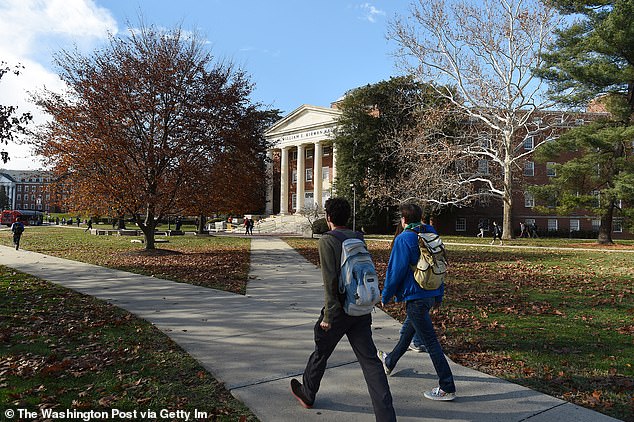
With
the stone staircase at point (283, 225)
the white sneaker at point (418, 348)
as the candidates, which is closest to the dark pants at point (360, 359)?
the white sneaker at point (418, 348)

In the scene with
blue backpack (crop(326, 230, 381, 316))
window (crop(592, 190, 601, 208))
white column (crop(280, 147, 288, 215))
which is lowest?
blue backpack (crop(326, 230, 381, 316))

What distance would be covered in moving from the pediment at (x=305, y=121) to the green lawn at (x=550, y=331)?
45.9 m

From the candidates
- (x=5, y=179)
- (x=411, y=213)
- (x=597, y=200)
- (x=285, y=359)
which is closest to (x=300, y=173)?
(x=597, y=200)

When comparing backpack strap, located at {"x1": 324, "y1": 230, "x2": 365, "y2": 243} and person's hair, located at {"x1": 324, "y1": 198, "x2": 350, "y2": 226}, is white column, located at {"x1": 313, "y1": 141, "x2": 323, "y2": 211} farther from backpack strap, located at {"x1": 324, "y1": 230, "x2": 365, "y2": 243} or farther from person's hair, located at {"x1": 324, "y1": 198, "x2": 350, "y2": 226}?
backpack strap, located at {"x1": 324, "y1": 230, "x2": 365, "y2": 243}

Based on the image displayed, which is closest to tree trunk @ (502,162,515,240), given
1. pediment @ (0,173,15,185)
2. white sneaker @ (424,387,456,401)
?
white sneaker @ (424,387,456,401)

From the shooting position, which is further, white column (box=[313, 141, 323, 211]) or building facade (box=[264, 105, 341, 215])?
white column (box=[313, 141, 323, 211])

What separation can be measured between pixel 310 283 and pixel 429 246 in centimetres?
713

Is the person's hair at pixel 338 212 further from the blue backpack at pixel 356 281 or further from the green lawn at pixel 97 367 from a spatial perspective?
the green lawn at pixel 97 367

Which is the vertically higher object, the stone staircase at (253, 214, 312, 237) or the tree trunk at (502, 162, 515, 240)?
the tree trunk at (502, 162, 515, 240)

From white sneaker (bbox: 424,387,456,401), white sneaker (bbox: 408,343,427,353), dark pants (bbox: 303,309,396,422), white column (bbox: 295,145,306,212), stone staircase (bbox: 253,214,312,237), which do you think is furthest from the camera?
white column (bbox: 295,145,306,212)

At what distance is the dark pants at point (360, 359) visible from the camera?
3.44m

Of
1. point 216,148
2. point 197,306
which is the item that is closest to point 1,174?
point 216,148

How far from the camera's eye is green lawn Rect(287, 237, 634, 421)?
4.66 meters

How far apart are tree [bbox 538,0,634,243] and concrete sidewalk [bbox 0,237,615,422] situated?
22.0 metres
